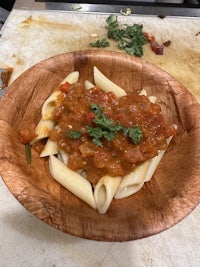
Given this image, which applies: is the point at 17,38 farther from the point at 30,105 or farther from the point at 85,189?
the point at 85,189

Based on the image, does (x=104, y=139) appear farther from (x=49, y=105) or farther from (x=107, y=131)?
(x=49, y=105)

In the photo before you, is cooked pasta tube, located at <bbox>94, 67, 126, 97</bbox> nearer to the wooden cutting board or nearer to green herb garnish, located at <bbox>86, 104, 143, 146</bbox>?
green herb garnish, located at <bbox>86, 104, 143, 146</bbox>

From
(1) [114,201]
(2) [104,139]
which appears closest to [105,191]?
(1) [114,201]

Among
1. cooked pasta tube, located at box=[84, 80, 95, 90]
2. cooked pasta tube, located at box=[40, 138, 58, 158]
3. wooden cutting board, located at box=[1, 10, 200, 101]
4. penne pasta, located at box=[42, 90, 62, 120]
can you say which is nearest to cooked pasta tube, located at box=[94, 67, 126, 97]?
cooked pasta tube, located at box=[84, 80, 95, 90]

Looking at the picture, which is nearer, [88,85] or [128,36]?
[88,85]

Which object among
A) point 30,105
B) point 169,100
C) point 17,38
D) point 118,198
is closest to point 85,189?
point 118,198

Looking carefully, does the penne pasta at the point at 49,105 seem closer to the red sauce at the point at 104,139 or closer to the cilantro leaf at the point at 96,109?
the red sauce at the point at 104,139
